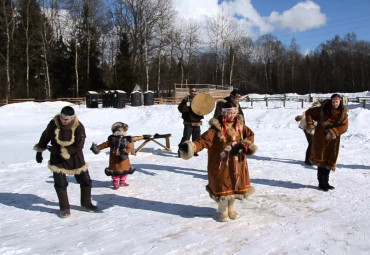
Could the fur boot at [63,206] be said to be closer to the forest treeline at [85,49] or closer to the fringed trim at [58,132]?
the fringed trim at [58,132]

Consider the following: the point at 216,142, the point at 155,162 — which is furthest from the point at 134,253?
the point at 155,162

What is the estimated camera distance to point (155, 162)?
8188 mm

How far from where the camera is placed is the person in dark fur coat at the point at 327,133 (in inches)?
216

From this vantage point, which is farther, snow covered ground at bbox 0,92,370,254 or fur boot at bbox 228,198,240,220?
fur boot at bbox 228,198,240,220

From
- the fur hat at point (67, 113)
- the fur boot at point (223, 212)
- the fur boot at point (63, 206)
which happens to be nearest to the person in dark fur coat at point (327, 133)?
the fur boot at point (223, 212)

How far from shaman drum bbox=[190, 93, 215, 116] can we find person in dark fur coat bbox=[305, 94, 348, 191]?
293 centimetres

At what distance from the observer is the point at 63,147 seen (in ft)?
14.8

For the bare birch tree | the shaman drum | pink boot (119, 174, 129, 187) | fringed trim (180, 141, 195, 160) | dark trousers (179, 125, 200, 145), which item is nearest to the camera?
fringed trim (180, 141, 195, 160)

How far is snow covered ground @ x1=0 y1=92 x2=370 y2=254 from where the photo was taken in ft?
11.8

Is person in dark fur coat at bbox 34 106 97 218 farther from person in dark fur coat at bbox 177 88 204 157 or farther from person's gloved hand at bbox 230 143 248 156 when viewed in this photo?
person in dark fur coat at bbox 177 88 204 157

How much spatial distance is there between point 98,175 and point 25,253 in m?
3.48

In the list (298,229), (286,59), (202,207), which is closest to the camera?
(298,229)

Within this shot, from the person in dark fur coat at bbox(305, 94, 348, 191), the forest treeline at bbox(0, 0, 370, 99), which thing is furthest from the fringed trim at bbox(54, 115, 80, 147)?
the forest treeline at bbox(0, 0, 370, 99)

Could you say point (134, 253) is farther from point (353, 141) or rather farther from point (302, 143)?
point (353, 141)
